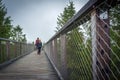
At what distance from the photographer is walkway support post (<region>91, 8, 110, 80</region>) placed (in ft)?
6.84

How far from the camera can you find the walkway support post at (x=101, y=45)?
2.09 metres

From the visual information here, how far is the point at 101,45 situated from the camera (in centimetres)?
212

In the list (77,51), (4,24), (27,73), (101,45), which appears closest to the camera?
(101,45)

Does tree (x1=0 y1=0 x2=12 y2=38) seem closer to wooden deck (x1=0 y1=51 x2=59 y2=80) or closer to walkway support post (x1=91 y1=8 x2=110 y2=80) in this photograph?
wooden deck (x1=0 y1=51 x2=59 y2=80)

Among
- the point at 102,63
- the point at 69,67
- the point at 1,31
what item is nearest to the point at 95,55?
the point at 102,63

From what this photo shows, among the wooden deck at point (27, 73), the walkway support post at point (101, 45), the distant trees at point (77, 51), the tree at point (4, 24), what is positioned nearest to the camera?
the walkway support post at point (101, 45)

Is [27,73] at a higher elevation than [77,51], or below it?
below

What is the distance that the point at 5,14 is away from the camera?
55.2m

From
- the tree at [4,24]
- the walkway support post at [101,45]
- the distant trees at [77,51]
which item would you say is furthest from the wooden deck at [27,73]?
the tree at [4,24]

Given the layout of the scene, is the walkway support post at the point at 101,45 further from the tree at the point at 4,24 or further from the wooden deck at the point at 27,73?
the tree at the point at 4,24

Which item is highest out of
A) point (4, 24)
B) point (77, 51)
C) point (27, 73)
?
point (4, 24)

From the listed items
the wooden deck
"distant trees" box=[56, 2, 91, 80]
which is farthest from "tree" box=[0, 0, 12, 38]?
"distant trees" box=[56, 2, 91, 80]

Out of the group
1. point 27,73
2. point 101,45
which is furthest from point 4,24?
point 101,45

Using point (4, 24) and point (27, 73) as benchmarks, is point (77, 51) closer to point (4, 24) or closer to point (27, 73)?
point (27, 73)
